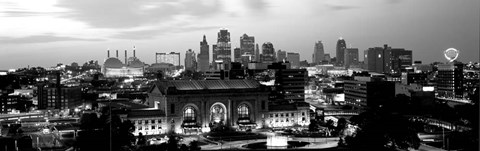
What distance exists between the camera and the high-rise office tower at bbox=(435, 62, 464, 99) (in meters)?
147

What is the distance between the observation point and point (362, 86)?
12400 cm

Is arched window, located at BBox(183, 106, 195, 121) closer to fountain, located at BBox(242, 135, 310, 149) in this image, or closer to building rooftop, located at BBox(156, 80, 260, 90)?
building rooftop, located at BBox(156, 80, 260, 90)

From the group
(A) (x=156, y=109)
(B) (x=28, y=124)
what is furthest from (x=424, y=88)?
(B) (x=28, y=124)

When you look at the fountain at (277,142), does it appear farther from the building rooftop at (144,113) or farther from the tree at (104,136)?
the building rooftop at (144,113)

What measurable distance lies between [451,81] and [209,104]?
8688 centimetres

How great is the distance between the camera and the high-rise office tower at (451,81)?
14700cm

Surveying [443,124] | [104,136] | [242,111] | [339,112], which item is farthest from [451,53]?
[104,136]

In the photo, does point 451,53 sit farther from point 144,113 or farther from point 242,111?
point 144,113

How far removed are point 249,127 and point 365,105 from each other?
4407 centimetres

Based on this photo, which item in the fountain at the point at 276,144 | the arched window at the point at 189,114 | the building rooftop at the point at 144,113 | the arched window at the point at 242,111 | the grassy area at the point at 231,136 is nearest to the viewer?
the fountain at the point at 276,144

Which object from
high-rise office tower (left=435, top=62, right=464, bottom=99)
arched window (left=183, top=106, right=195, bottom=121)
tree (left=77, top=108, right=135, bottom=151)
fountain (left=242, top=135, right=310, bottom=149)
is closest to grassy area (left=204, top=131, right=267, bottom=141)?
arched window (left=183, top=106, right=195, bottom=121)

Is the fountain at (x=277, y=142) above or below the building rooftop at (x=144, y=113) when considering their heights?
below

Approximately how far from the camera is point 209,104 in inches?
3305

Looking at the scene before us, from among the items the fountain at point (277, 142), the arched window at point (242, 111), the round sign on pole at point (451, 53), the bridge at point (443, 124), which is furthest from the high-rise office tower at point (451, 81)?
the fountain at point (277, 142)
